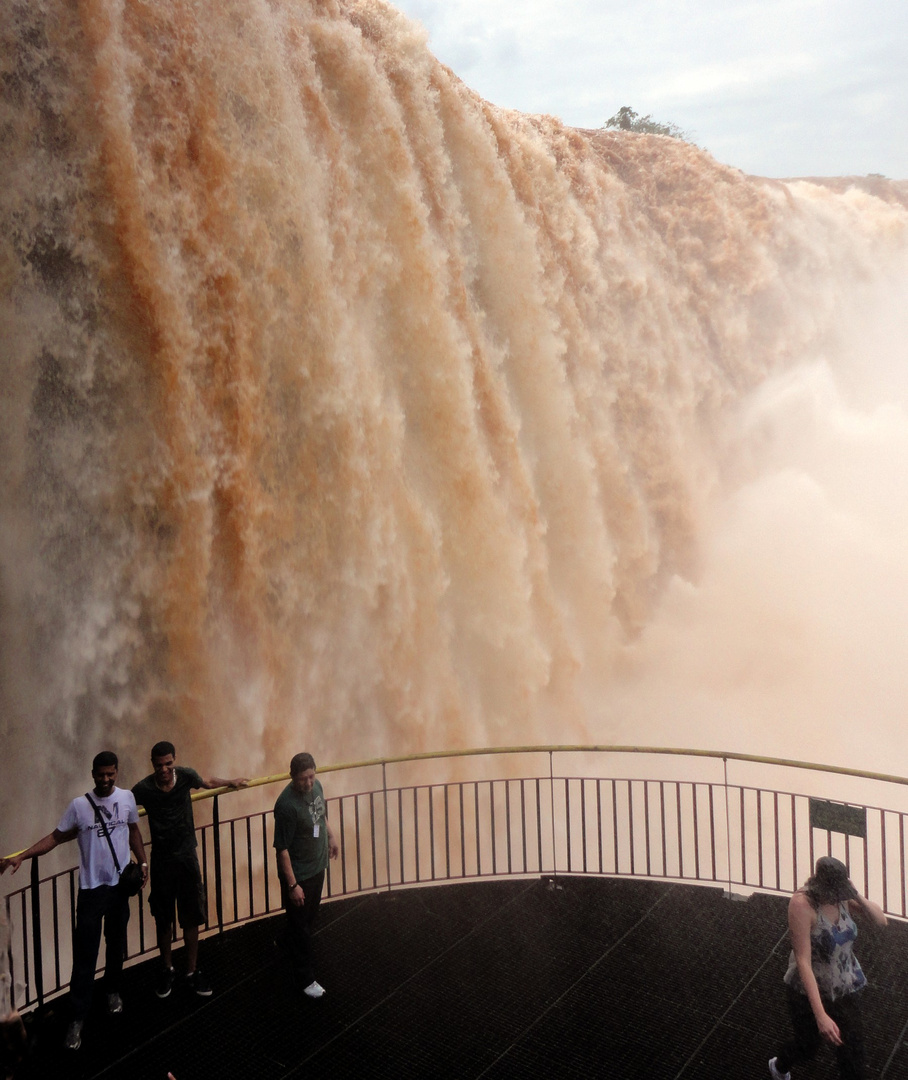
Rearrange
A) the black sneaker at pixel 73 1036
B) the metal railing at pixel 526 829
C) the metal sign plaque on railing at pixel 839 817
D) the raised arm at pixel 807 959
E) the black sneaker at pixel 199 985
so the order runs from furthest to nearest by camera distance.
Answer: the metal railing at pixel 526 829, the metal sign plaque on railing at pixel 839 817, the black sneaker at pixel 199 985, the black sneaker at pixel 73 1036, the raised arm at pixel 807 959

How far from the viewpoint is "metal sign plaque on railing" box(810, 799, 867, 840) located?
588cm

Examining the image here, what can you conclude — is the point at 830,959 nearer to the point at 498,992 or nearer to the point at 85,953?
the point at 498,992

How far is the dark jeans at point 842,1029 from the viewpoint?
453 cm

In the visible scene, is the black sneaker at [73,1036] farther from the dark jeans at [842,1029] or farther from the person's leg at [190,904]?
the dark jeans at [842,1029]

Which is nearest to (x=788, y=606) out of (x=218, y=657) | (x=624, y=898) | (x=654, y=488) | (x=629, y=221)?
(x=654, y=488)

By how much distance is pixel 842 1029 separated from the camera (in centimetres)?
454

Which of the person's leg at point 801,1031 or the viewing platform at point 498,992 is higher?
the person's leg at point 801,1031

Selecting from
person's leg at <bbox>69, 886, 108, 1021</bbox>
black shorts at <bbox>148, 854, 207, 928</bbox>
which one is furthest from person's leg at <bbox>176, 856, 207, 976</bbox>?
person's leg at <bbox>69, 886, 108, 1021</bbox>

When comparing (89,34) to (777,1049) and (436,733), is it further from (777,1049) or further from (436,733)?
(777,1049)

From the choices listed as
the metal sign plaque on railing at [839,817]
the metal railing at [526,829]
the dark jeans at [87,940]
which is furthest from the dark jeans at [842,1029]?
the metal railing at [526,829]

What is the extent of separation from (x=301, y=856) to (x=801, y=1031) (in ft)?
9.05

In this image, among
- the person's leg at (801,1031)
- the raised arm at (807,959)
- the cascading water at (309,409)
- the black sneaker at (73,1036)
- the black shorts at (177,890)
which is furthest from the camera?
the cascading water at (309,409)

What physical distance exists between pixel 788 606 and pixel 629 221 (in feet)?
27.2

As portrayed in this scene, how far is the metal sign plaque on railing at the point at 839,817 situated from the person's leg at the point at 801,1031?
1.36 metres
